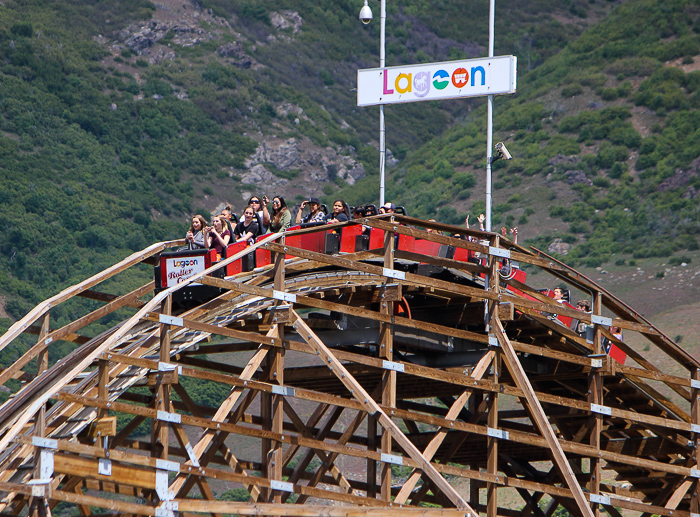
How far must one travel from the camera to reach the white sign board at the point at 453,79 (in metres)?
27.3

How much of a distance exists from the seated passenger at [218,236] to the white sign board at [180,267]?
2.63 feet

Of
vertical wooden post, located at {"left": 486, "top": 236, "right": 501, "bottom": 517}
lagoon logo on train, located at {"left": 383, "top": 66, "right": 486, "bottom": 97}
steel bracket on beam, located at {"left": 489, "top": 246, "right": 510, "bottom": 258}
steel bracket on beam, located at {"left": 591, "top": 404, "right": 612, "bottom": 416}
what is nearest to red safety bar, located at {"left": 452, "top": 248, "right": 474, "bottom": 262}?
vertical wooden post, located at {"left": 486, "top": 236, "right": 501, "bottom": 517}

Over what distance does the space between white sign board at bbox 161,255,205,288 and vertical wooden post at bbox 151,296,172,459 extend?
1.40 meters

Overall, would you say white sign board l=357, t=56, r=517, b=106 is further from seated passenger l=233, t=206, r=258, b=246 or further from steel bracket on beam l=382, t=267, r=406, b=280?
steel bracket on beam l=382, t=267, r=406, b=280

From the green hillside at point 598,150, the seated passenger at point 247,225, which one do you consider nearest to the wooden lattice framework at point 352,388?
the seated passenger at point 247,225

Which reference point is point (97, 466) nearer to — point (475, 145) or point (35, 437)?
point (35, 437)

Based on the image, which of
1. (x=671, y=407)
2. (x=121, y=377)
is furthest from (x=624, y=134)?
(x=121, y=377)

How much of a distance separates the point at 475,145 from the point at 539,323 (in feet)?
312

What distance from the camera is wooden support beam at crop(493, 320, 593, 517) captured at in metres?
23.2

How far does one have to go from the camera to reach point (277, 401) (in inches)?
850

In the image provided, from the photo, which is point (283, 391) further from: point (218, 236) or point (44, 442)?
point (44, 442)

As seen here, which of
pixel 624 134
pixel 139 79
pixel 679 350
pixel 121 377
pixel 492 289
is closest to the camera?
pixel 121 377

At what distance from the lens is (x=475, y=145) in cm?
11856

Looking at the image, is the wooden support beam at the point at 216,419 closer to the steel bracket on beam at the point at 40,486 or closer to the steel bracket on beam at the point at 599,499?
the steel bracket on beam at the point at 40,486
